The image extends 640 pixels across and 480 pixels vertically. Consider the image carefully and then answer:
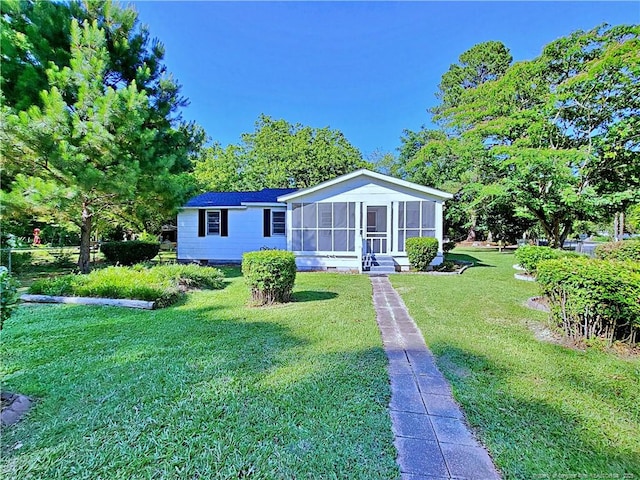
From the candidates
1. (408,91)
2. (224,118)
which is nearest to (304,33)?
(408,91)

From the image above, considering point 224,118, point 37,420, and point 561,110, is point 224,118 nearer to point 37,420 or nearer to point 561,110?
point 561,110

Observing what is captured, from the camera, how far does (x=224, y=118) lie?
3481 centimetres

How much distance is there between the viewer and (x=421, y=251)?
11.5m

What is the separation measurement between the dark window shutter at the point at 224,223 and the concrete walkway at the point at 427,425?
1202 centimetres

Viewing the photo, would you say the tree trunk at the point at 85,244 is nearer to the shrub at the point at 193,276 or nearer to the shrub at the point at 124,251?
the shrub at the point at 124,251

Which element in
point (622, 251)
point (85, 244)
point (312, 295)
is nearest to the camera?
point (312, 295)

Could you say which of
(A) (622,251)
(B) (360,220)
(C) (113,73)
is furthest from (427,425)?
(C) (113,73)

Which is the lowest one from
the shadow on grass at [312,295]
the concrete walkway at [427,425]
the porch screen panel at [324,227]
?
the concrete walkway at [427,425]

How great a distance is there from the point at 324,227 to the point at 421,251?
12.9 feet

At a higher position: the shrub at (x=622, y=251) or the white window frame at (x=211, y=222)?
the white window frame at (x=211, y=222)

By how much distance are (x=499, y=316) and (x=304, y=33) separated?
11.2 meters

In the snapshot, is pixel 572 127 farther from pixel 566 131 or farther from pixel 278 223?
pixel 278 223

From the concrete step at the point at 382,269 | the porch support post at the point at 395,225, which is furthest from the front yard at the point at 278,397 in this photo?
the porch support post at the point at 395,225

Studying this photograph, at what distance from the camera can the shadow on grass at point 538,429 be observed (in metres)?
2.05
